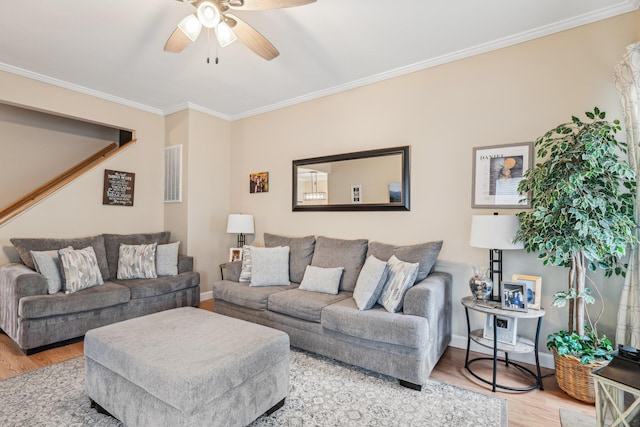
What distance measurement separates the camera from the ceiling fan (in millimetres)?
1923

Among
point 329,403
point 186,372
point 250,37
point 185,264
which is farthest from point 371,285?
point 185,264

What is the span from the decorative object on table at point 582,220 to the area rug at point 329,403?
1.91 ft

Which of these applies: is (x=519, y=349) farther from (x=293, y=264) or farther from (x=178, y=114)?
(x=178, y=114)

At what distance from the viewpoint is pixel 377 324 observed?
2.33 metres

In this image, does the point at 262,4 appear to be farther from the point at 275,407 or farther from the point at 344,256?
the point at 275,407

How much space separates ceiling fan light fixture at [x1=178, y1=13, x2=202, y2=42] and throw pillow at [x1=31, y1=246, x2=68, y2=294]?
2.54m

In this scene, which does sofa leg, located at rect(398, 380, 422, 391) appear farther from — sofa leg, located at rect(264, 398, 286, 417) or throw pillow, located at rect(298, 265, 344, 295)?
throw pillow, located at rect(298, 265, 344, 295)

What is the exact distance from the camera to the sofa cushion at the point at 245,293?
10.2ft

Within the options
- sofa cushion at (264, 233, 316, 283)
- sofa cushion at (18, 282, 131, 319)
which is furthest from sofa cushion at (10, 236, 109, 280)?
sofa cushion at (264, 233, 316, 283)

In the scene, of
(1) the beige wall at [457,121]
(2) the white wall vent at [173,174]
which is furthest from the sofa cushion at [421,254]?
(2) the white wall vent at [173,174]

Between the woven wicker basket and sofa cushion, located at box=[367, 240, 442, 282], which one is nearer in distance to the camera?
the woven wicker basket

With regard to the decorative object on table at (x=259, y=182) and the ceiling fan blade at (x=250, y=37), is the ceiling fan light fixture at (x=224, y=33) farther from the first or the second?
the decorative object on table at (x=259, y=182)

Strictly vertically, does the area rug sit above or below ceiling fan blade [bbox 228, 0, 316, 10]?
below

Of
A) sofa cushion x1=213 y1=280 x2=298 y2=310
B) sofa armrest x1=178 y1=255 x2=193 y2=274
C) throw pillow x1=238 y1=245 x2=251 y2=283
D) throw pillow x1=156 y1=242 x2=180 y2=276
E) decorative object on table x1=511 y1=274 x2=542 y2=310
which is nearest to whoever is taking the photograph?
decorative object on table x1=511 y1=274 x2=542 y2=310
